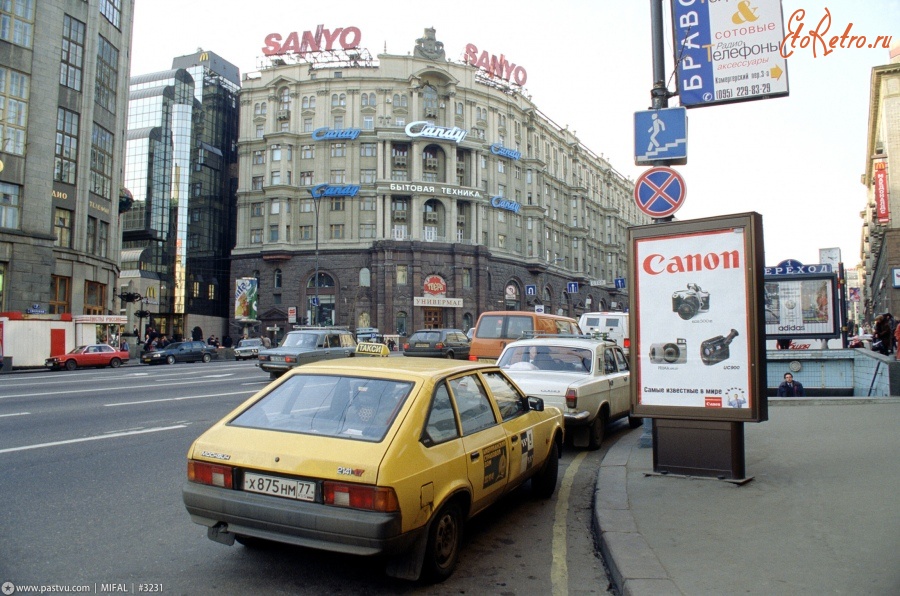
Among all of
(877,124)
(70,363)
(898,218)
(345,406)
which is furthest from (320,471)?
(877,124)

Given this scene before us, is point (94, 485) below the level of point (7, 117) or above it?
below

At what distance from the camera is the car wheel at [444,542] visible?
4.15 metres

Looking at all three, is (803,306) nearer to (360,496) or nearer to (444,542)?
(444,542)

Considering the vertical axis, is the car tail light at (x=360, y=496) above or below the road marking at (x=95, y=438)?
above

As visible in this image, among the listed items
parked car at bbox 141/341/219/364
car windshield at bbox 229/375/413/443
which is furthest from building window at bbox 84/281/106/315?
car windshield at bbox 229/375/413/443

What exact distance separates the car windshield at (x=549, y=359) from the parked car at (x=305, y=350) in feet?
34.5

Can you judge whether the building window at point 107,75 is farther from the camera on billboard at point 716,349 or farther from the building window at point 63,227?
the camera on billboard at point 716,349

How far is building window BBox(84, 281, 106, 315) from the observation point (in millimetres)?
40500

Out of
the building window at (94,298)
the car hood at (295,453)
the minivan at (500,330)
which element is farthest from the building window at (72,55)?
the car hood at (295,453)

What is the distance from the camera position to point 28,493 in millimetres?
6133

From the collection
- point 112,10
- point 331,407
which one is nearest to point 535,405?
point 331,407

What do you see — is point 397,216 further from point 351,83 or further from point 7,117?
point 7,117

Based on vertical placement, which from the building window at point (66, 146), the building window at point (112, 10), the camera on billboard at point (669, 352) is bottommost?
the camera on billboard at point (669, 352)

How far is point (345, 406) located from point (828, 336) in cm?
1881
